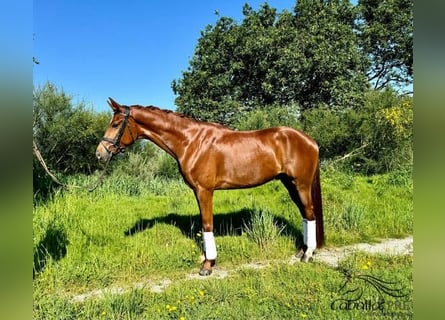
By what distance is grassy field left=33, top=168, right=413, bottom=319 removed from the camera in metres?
2.46

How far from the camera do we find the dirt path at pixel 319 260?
2748 millimetres

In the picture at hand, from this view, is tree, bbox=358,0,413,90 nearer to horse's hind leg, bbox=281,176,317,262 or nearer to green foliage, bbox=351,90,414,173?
green foliage, bbox=351,90,414,173

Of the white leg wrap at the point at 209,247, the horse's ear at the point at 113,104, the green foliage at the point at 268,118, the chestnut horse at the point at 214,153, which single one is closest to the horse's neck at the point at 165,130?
the chestnut horse at the point at 214,153

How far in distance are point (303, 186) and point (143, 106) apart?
6.19 ft

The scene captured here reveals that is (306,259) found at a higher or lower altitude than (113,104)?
lower

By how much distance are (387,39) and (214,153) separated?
134 inches

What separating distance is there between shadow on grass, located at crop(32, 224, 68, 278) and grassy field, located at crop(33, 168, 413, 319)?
1 cm

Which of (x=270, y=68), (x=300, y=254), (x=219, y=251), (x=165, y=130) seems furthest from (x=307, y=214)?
(x=270, y=68)

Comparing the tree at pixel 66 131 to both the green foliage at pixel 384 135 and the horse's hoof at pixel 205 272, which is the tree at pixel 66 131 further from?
the green foliage at pixel 384 135

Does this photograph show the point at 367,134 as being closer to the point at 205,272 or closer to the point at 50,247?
the point at 205,272

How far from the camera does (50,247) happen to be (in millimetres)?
3307

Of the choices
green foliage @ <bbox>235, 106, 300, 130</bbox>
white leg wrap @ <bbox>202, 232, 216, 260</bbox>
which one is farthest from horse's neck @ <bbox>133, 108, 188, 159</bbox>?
green foliage @ <bbox>235, 106, 300, 130</bbox>
